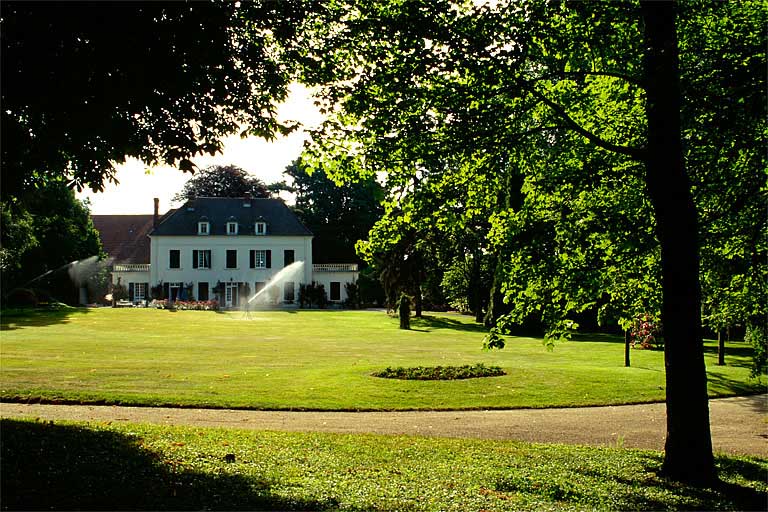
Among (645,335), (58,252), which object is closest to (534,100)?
(645,335)

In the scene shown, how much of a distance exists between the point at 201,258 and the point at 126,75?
195 feet

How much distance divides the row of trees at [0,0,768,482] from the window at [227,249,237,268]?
2192 inches

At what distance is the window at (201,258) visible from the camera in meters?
64.8

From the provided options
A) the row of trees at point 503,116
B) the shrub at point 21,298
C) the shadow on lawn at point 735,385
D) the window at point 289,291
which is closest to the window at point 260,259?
the window at point 289,291

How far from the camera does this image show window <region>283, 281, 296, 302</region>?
215 ft

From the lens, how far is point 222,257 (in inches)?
2569

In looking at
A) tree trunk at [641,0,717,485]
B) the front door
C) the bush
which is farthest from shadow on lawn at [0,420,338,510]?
the front door

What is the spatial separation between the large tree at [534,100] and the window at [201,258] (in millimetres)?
57780

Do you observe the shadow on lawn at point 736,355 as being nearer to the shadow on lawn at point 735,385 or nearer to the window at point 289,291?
the shadow on lawn at point 735,385

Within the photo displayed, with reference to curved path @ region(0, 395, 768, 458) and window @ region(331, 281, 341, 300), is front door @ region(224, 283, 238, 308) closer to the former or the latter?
window @ region(331, 281, 341, 300)

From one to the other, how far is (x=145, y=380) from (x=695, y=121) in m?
12.9

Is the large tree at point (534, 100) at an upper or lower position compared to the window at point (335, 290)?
upper

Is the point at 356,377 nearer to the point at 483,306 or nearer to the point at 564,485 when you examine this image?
the point at 564,485

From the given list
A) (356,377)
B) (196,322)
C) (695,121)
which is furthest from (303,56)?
(196,322)
